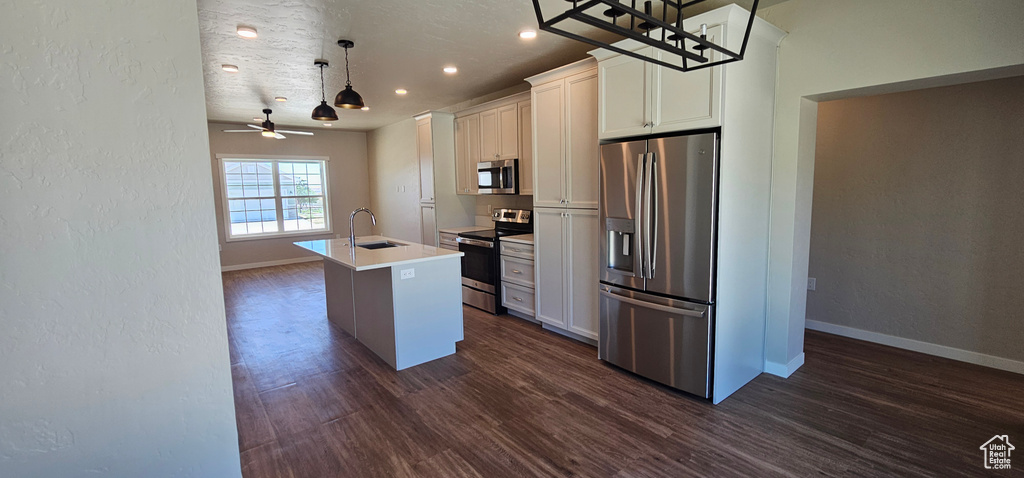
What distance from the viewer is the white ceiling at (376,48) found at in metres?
2.80

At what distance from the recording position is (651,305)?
2.92m

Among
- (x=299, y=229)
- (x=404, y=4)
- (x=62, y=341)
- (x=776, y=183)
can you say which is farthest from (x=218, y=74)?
(x=776, y=183)

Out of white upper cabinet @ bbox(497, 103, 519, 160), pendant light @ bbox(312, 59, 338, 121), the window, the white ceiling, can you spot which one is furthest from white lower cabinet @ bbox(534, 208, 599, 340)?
the window

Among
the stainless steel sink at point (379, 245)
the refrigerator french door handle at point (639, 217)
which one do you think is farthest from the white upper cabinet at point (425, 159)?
the refrigerator french door handle at point (639, 217)

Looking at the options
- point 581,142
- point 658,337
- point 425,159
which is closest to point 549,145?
point 581,142

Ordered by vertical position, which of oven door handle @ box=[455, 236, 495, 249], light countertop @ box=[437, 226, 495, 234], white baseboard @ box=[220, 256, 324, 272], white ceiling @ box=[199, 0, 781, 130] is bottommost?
white baseboard @ box=[220, 256, 324, 272]

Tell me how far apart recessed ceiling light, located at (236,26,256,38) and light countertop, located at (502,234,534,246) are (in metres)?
2.66

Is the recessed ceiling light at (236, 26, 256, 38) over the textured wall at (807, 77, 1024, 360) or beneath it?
over

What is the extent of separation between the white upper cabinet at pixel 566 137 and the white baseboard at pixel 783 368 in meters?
1.72

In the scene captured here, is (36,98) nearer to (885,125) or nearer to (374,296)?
(374,296)

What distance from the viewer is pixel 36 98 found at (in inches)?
49.4

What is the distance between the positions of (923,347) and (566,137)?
127 inches

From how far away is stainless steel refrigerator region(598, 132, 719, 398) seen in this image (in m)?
2.66

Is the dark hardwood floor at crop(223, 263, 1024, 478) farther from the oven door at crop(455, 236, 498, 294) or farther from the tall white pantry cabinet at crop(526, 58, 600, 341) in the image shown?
the oven door at crop(455, 236, 498, 294)
